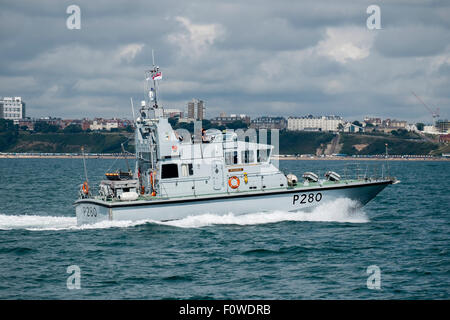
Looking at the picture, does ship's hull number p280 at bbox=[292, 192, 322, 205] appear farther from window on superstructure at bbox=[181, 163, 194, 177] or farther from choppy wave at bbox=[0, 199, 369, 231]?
window on superstructure at bbox=[181, 163, 194, 177]

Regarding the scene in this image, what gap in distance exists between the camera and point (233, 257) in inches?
798

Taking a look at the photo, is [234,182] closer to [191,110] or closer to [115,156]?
[191,110]

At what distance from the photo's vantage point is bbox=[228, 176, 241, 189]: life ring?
25391 mm

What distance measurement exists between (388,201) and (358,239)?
703 inches

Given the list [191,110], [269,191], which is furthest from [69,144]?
[269,191]

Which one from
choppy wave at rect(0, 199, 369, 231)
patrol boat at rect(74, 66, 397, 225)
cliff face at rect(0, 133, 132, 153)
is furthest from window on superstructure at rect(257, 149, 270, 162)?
cliff face at rect(0, 133, 132, 153)

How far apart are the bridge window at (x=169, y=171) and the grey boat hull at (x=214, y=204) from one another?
1277 millimetres

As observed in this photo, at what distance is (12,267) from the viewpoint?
19375mm

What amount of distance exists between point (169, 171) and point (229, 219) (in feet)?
10.7

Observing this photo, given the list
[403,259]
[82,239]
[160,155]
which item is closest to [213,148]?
[160,155]

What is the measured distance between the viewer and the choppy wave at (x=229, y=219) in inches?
974
